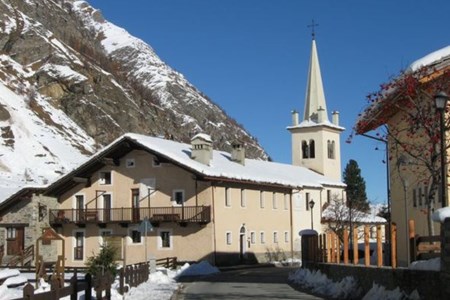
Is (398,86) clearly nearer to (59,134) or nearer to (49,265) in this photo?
(49,265)

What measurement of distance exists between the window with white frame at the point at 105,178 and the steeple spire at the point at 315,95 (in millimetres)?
31217

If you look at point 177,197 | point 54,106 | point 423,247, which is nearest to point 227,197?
point 177,197

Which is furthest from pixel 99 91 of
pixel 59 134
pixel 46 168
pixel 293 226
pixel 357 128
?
pixel 357 128

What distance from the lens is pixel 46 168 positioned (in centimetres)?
9688

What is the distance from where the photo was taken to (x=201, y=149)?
5191cm

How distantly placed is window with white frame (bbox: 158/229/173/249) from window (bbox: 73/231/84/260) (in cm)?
631

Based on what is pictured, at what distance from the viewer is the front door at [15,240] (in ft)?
173

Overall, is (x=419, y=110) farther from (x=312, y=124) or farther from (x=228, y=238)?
(x=312, y=124)

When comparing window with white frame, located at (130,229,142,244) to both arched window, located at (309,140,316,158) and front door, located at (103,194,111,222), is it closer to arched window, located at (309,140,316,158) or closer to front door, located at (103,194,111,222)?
front door, located at (103,194,111,222)

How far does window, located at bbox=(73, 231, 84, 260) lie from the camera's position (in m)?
53.2

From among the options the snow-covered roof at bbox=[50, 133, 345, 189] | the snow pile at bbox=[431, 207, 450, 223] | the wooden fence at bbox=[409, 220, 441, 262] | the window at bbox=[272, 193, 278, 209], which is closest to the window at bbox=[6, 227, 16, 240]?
the snow-covered roof at bbox=[50, 133, 345, 189]

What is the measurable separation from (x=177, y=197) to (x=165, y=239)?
9.35ft

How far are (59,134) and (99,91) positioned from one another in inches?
710

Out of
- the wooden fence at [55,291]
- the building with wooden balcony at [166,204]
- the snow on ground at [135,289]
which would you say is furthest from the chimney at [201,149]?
the wooden fence at [55,291]
